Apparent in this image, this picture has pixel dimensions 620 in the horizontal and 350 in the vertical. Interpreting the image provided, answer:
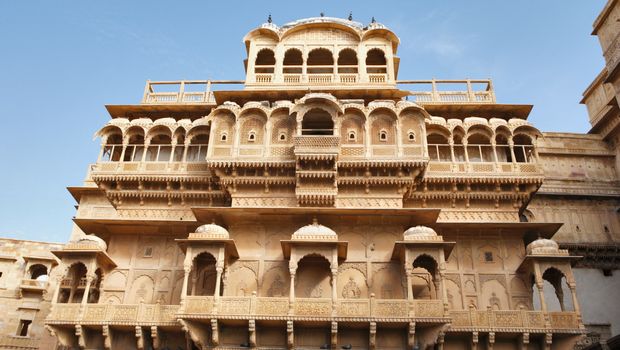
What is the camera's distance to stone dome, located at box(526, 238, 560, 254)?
53.9 ft

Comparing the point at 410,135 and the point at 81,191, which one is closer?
the point at 410,135

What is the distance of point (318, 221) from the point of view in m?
17.5

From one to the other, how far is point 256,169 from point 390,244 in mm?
5302

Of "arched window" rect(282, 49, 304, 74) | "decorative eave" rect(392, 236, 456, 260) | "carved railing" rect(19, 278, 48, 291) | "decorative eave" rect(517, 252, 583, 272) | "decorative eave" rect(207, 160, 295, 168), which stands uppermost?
"arched window" rect(282, 49, 304, 74)

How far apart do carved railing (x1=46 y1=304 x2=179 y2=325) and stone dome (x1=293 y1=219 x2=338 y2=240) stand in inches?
167

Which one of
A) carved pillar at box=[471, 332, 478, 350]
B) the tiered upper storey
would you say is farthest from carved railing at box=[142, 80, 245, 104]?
carved pillar at box=[471, 332, 478, 350]

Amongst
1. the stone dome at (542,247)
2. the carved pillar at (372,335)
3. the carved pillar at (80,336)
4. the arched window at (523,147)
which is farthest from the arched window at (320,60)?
the carved pillar at (80,336)

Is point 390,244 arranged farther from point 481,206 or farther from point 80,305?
point 80,305

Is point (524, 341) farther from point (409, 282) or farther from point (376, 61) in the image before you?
point (376, 61)

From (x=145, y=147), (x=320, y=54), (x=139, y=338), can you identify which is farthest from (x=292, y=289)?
(x=320, y=54)

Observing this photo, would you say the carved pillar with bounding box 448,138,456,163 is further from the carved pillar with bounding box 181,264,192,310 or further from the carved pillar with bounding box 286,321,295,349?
the carved pillar with bounding box 181,264,192,310

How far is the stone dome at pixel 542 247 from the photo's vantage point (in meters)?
16.4

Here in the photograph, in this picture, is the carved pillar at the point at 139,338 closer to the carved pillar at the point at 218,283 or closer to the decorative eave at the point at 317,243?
the carved pillar at the point at 218,283

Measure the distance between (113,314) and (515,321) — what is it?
38.9ft
